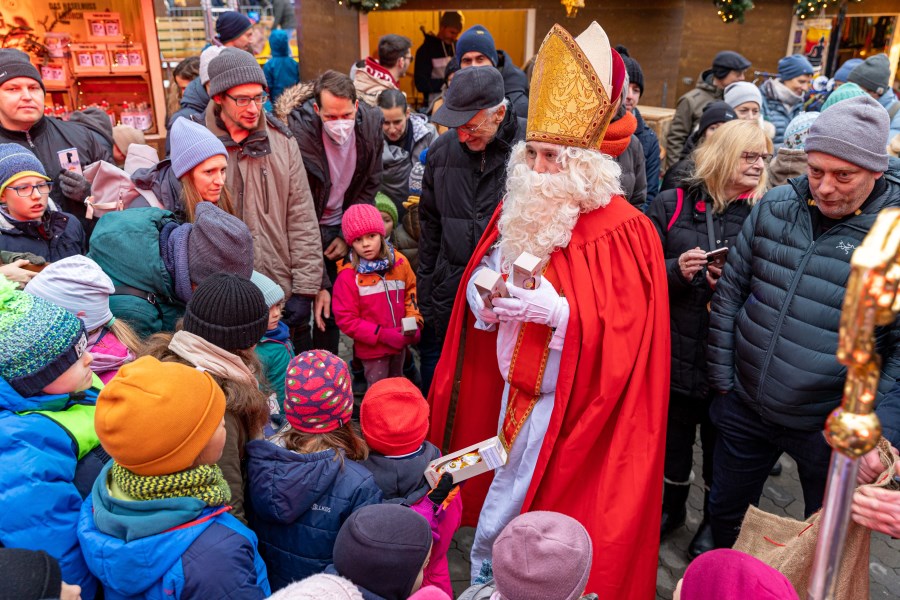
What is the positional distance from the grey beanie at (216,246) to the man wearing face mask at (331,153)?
1.40 metres

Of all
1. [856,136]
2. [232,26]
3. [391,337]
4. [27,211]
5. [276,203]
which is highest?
[232,26]

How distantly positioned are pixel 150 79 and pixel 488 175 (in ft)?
20.4

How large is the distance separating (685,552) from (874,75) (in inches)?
218

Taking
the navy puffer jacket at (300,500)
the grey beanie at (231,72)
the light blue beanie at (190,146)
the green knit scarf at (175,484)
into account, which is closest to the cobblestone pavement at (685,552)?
the navy puffer jacket at (300,500)

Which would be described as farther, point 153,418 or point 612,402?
point 612,402

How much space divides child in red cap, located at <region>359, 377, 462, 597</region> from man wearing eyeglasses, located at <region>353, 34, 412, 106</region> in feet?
13.7

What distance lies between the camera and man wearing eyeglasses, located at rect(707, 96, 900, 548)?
2.62 metres

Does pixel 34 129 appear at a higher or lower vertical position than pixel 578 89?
lower

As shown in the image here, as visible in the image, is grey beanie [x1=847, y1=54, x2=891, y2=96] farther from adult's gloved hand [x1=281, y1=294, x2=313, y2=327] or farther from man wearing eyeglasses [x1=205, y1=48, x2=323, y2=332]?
adult's gloved hand [x1=281, y1=294, x2=313, y2=327]

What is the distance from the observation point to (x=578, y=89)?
9.62 feet

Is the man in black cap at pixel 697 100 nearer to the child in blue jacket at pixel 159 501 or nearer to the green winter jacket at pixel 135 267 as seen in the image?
the green winter jacket at pixel 135 267

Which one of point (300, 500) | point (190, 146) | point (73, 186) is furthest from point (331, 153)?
point (300, 500)

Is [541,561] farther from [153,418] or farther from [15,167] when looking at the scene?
[15,167]

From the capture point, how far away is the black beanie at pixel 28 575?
5.02 feet
